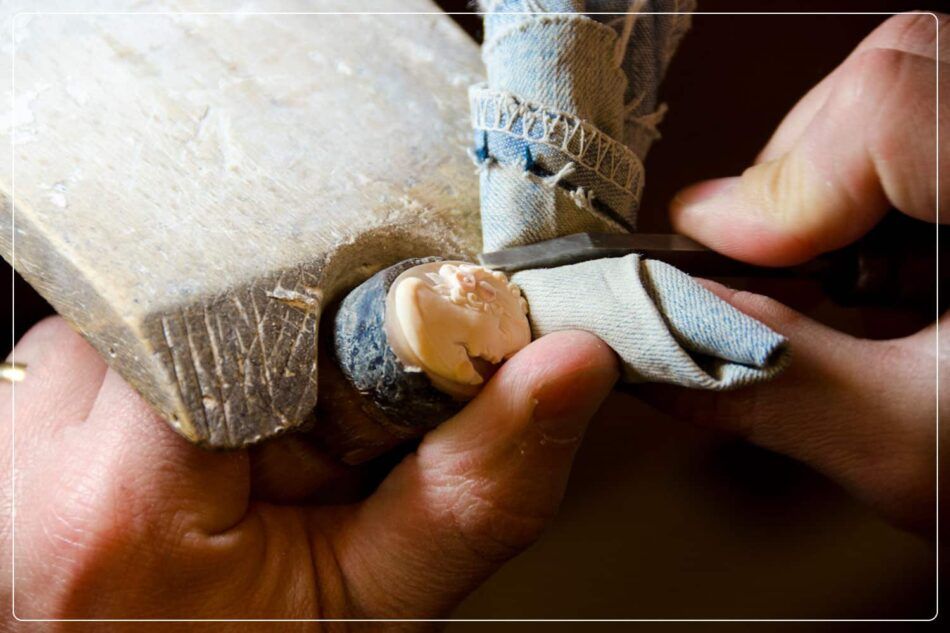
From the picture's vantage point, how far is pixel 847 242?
0.81 meters

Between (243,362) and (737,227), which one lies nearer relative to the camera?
(243,362)

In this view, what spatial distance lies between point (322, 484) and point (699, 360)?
451 mm

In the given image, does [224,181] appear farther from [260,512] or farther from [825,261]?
[825,261]

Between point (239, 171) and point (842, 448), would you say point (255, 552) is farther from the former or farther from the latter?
point (842, 448)

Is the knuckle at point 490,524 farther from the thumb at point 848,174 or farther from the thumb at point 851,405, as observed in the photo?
the thumb at point 848,174

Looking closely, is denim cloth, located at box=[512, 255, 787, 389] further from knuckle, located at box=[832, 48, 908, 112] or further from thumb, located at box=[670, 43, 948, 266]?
knuckle, located at box=[832, 48, 908, 112]

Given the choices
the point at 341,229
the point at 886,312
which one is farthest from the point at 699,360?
the point at 886,312

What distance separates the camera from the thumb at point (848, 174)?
2.48 ft

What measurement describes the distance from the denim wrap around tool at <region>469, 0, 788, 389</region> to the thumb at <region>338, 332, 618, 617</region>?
0.05 meters

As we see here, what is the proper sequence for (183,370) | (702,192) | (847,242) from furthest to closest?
(702,192) < (847,242) < (183,370)

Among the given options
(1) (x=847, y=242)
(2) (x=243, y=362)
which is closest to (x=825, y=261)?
(1) (x=847, y=242)

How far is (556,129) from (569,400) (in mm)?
311

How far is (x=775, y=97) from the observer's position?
5.44ft

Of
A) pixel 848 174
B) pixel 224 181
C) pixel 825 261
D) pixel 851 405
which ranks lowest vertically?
pixel 851 405
